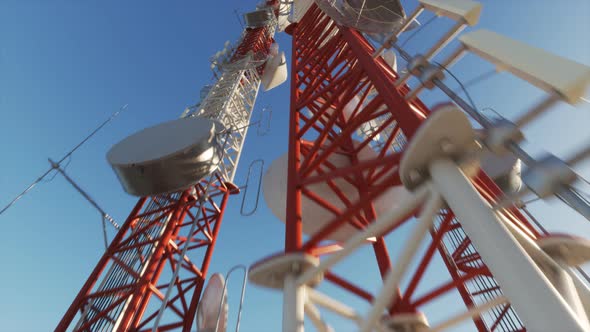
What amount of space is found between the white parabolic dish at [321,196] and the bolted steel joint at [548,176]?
4040 mm

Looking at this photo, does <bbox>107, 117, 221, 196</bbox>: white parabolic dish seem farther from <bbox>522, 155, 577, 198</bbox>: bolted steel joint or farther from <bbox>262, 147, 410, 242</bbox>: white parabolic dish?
<bbox>522, 155, 577, 198</bbox>: bolted steel joint

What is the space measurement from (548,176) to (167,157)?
26.4ft

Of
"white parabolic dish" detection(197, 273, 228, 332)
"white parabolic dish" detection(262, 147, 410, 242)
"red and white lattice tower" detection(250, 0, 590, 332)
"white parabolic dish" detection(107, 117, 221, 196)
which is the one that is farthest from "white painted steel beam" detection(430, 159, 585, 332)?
"white parabolic dish" detection(107, 117, 221, 196)

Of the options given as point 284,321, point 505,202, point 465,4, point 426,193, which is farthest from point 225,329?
point 465,4

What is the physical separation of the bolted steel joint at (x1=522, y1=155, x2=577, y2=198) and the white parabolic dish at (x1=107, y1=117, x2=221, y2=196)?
7.63 m

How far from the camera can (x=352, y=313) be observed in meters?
4.10

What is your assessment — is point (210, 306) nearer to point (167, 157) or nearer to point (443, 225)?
point (167, 157)

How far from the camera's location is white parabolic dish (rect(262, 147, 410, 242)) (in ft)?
23.0

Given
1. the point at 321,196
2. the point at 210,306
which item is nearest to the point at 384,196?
the point at 321,196

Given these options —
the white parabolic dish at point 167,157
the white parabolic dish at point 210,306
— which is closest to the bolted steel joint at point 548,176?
the white parabolic dish at point 210,306

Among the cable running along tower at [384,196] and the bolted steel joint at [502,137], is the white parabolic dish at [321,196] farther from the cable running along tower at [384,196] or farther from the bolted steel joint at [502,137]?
the bolted steel joint at [502,137]

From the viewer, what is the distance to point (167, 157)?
8.40 meters

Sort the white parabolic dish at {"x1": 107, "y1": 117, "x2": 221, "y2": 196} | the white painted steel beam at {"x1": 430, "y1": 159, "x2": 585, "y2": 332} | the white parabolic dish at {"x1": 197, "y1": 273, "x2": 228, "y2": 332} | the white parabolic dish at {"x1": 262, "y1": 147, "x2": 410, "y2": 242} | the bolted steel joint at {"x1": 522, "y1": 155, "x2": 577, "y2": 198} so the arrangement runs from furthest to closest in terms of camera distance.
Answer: the white parabolic dish at {"x1": 107, "y1": 117, "x2": 221, "y2": 196}, the white parabolic dish at {"x1": 197, "y1": 273, "x2": 228, "y2": 332}, the white parabolic dish at {"x1": 262, "y1": 147, "x2": 410, "y2": 242}, the bolted steel joint at {"x1": 522, "y1": 155, "x2": 577, "y2": 198}, the white painted steel beam at {"x1": 430, "y1": 159, "x2": 585, "y2": 332}

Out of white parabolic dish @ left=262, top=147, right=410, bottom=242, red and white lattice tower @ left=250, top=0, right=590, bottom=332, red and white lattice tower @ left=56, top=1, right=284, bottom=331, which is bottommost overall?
red and white lattice tower @ left=56, top=1, right=284, bottom=331
